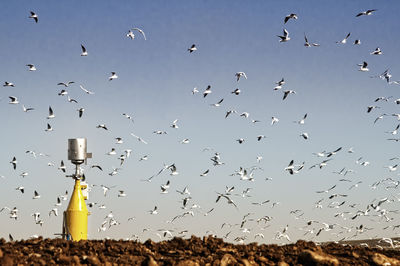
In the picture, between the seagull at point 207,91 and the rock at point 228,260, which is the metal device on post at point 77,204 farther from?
the seagull at point 207,91

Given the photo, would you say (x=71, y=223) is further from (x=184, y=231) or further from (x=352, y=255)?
(x=352, y=255)

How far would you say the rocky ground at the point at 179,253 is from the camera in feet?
32.4

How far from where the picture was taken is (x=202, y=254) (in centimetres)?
1098

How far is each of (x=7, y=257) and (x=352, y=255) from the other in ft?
24.3

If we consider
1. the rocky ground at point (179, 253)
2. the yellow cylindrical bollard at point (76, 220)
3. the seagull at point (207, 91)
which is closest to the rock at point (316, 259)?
the rocky ground at point (179, 253)

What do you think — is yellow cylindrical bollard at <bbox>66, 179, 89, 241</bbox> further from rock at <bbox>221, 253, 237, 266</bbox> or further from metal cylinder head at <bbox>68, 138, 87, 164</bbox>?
rock at <bbox>221, 253, 237, 266</bbox>

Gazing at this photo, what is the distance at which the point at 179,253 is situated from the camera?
36.0 ft

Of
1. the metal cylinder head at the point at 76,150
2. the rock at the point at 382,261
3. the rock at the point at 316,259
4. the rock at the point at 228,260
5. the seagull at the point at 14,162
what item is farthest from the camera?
the seagull at the point at 14,162

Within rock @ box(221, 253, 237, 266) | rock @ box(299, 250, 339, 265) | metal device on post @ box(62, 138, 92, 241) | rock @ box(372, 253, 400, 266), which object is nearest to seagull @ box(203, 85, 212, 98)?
metal device on post @ box(62, 138, 92, 241)

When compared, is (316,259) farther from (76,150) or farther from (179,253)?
(76,150)

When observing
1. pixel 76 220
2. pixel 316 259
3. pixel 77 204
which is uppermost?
pixel 77 204

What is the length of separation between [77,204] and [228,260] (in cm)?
862

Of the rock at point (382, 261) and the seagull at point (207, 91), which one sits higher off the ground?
the seagull at point (207, 91)

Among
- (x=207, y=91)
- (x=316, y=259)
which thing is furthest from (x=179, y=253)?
(x=207, y=91)
